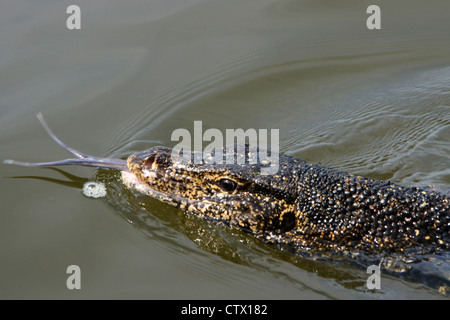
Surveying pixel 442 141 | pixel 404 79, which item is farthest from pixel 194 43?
pixel 442 141

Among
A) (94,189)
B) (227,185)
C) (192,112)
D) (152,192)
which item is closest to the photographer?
(227,185)

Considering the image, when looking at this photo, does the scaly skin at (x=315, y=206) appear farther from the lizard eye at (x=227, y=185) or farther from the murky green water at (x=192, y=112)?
the murky green water at (x=192, y=112)

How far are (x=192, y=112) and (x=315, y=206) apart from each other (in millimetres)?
3349

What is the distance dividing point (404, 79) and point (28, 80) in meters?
6.13

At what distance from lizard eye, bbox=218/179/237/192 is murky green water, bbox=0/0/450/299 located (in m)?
0.55

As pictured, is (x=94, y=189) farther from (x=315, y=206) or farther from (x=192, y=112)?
(x=315, y=206)

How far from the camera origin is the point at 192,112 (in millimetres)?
8359

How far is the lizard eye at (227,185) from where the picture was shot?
5781 mm

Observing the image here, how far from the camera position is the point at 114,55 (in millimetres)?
9117

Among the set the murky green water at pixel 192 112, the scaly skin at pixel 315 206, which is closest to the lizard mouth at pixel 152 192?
the scaly skin at pixel 315 206

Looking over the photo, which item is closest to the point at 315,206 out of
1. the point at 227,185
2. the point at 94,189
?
the point at 227,185

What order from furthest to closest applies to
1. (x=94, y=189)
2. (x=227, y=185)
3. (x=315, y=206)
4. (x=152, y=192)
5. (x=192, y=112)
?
(x=192, y=112)
(x=94, y=189)
(x=152, y=192)
(x=227, y=185)
(x=315, y=206)

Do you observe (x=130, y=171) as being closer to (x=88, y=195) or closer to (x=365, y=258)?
(x=88, y=195)

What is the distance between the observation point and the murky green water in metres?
5.62
